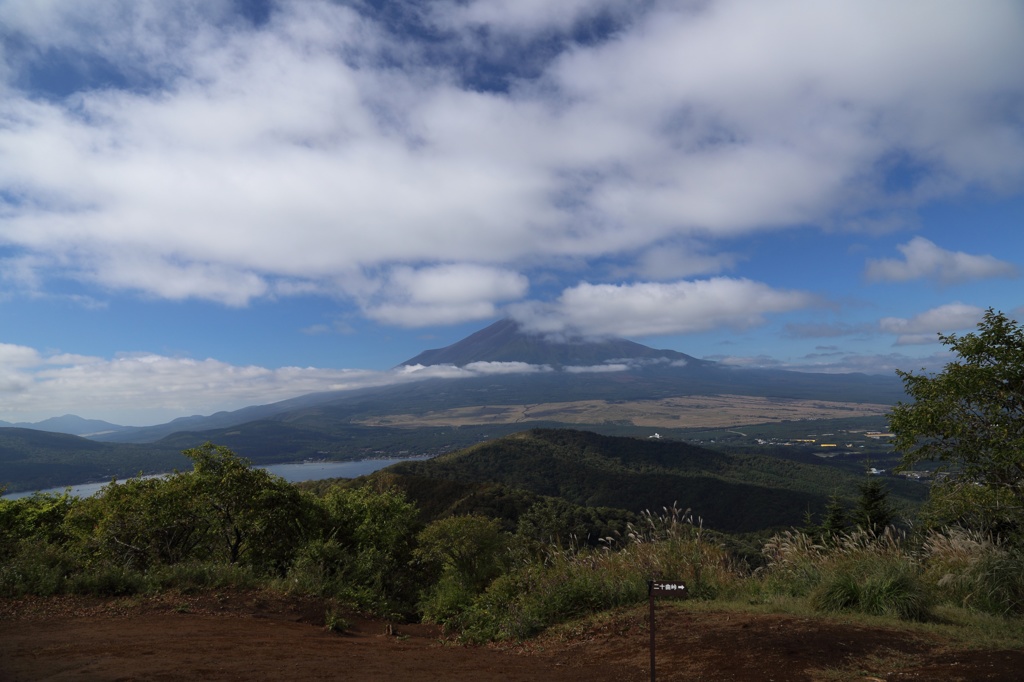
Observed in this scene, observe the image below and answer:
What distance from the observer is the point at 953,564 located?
7176 millimetres

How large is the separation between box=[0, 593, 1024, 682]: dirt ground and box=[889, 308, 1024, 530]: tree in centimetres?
374

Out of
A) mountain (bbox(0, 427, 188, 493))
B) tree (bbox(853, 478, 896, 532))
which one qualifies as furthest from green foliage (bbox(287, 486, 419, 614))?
mountain (bbox(0, 427, 188, 493))

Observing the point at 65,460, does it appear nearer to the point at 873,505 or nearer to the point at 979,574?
the point at 873,505

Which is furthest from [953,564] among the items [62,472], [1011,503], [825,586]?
[62,472]

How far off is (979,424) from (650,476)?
7216 centimetres

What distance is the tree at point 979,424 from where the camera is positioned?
7402 millimetres

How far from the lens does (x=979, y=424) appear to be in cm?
768

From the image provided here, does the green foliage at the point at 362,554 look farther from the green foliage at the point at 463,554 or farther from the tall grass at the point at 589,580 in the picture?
the tall grass at the point at 589,580

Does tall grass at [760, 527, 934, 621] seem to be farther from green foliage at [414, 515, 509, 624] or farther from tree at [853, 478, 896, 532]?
tree at [853, 478, 896, 532]

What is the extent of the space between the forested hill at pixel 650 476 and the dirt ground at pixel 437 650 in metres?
41.2

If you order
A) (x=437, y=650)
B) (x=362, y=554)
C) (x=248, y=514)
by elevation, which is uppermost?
(x=248, y=514)

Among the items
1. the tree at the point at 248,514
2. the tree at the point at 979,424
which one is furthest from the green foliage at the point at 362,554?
the tree at the point at 979,424

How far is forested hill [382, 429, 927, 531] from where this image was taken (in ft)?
197

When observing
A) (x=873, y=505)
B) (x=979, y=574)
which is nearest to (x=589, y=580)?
(x=979, y=574)
